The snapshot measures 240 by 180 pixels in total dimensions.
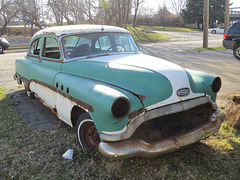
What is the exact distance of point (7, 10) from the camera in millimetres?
27750

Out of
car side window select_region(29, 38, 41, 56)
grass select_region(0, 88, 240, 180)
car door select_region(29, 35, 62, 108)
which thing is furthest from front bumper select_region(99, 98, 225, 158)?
car side window select_region(29, 38, 41, 56)

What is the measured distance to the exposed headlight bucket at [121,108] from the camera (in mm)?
2475

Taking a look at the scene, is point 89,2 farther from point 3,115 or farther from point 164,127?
point 164,127

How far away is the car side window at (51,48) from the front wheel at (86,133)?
1.42 meters

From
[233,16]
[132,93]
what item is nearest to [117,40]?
[132,93]

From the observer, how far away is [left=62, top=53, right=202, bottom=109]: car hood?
8.87ft

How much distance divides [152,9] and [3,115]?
5629 cm

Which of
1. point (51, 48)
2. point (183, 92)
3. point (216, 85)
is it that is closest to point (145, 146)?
point (183, 92)

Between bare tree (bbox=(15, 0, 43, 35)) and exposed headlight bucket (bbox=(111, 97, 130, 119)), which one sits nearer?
exposed headlight bucket (bbox=(111, 97, 130, 119))

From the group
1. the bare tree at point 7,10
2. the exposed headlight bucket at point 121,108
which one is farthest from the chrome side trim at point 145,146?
the bare tree at point 7,10

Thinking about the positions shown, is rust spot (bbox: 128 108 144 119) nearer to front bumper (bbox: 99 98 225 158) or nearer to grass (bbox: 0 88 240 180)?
front bumper (bbox: 99 98 225 158)

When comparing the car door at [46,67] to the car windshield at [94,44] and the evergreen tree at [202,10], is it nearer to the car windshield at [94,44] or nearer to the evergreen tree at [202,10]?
the car windshield at [94,44]

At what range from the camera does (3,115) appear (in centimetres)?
468

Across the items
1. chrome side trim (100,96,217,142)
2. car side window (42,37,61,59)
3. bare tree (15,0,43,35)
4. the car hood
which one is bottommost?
chrome side trim (100,96,217,142)
